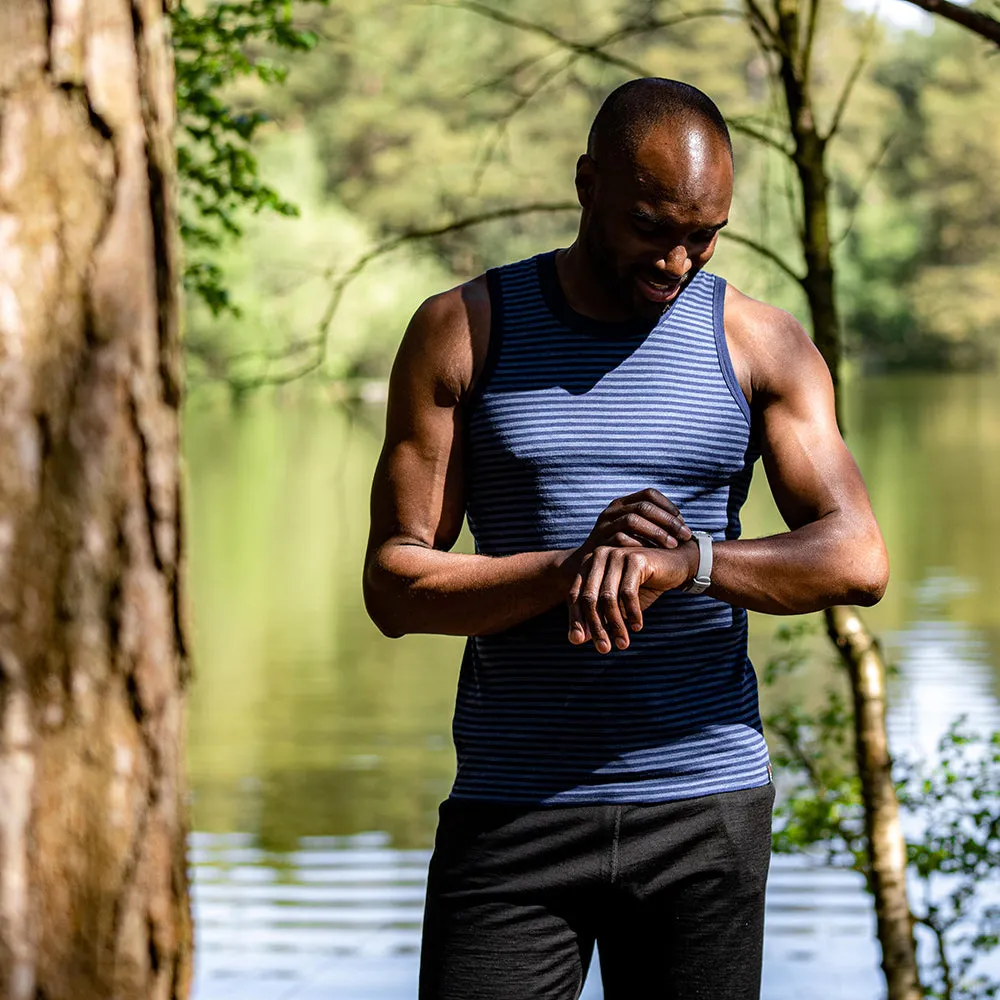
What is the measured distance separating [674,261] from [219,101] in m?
2.65

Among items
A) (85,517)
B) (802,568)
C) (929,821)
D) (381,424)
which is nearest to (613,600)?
(802,568)

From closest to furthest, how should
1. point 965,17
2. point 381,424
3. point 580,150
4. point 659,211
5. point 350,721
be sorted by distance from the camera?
point 659,211 < point 965,17 < point 350,721 < point 381,424 < point 580,150

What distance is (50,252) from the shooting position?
1.30m

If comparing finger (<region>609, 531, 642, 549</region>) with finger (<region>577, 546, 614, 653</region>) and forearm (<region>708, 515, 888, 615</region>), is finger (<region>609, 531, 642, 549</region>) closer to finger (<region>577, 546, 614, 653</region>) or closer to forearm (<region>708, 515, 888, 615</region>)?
finger (<region>577, 546, 614, 653</region>)

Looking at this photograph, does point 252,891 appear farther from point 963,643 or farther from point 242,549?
point 242,549

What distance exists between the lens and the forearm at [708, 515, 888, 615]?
6.17ft

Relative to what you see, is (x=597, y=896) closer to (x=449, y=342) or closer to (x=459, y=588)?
(x=459, y=588)

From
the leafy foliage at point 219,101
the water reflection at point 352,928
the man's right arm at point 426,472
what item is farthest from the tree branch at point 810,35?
the water reflection at point 352,928

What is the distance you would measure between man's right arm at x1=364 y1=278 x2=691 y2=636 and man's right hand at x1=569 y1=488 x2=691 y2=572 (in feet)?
0.26

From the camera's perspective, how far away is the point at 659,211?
6.08 feet

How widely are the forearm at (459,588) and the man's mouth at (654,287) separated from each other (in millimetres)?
297

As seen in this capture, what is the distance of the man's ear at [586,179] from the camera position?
1938 millimetres

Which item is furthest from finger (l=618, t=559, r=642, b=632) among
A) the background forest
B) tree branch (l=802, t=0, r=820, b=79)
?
the background forest

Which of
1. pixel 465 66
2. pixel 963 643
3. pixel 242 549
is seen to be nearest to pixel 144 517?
pixel 963 643
